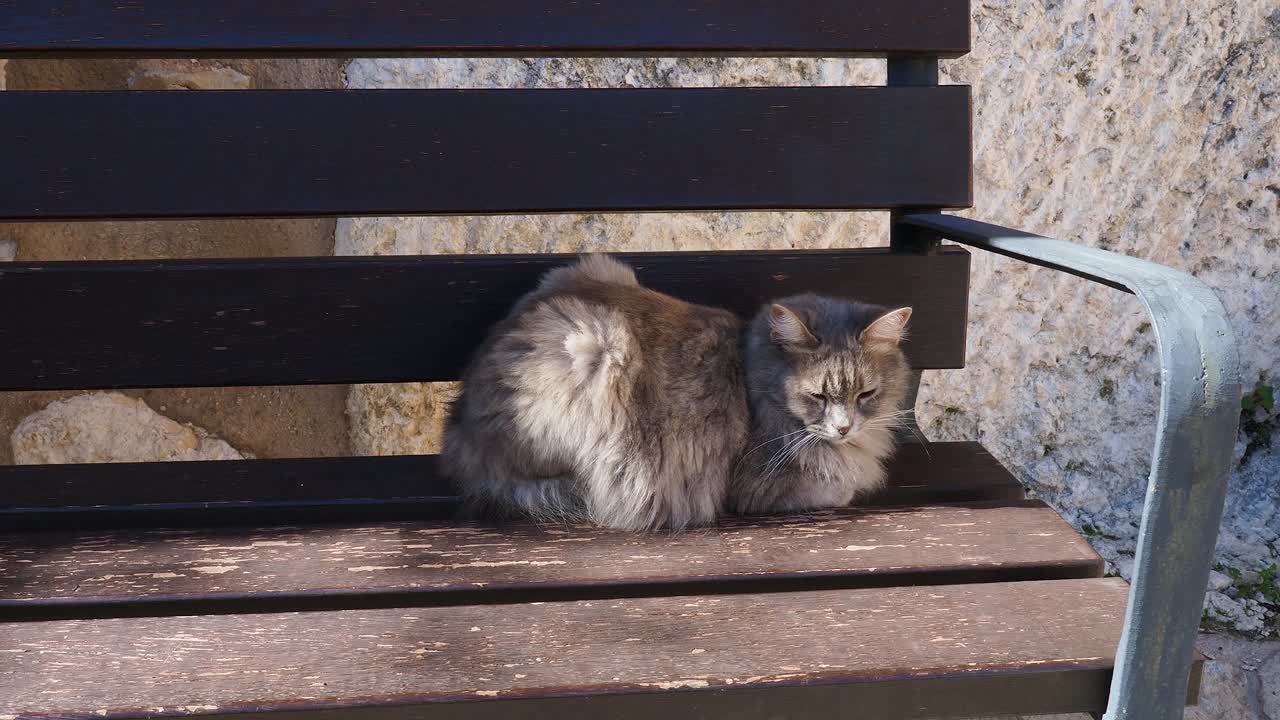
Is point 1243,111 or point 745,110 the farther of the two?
point 1243,111

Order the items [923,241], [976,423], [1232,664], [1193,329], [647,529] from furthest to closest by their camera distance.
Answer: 1. [976,423]
2. [1232,664]
3. [923,241]
4. [647,529]
5. [1193,329]

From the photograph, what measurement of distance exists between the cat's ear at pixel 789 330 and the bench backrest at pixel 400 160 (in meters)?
0.20

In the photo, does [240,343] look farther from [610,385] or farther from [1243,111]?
[1243,111]

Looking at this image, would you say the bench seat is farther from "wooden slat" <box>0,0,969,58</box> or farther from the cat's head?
"wooden slat" <box>0,0,969,58</box>

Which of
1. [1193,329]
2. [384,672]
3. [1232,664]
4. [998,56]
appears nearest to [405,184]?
[384,672]

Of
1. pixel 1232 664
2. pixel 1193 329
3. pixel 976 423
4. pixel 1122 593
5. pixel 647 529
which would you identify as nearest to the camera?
pixel 1193 329

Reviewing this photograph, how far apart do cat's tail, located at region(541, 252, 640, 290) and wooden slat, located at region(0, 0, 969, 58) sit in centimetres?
34

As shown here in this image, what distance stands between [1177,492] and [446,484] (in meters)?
1.04

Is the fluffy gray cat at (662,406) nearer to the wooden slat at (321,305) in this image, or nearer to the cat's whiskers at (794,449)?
the cat's whiskers at (794,449)

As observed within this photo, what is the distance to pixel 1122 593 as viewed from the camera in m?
1.29

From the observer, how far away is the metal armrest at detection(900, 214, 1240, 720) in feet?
3.41

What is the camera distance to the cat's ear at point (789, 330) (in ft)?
5.16

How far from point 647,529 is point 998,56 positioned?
5.17 ft

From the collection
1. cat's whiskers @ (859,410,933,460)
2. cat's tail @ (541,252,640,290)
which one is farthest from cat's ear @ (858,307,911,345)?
cat's tail @ (541,252,640,290)
